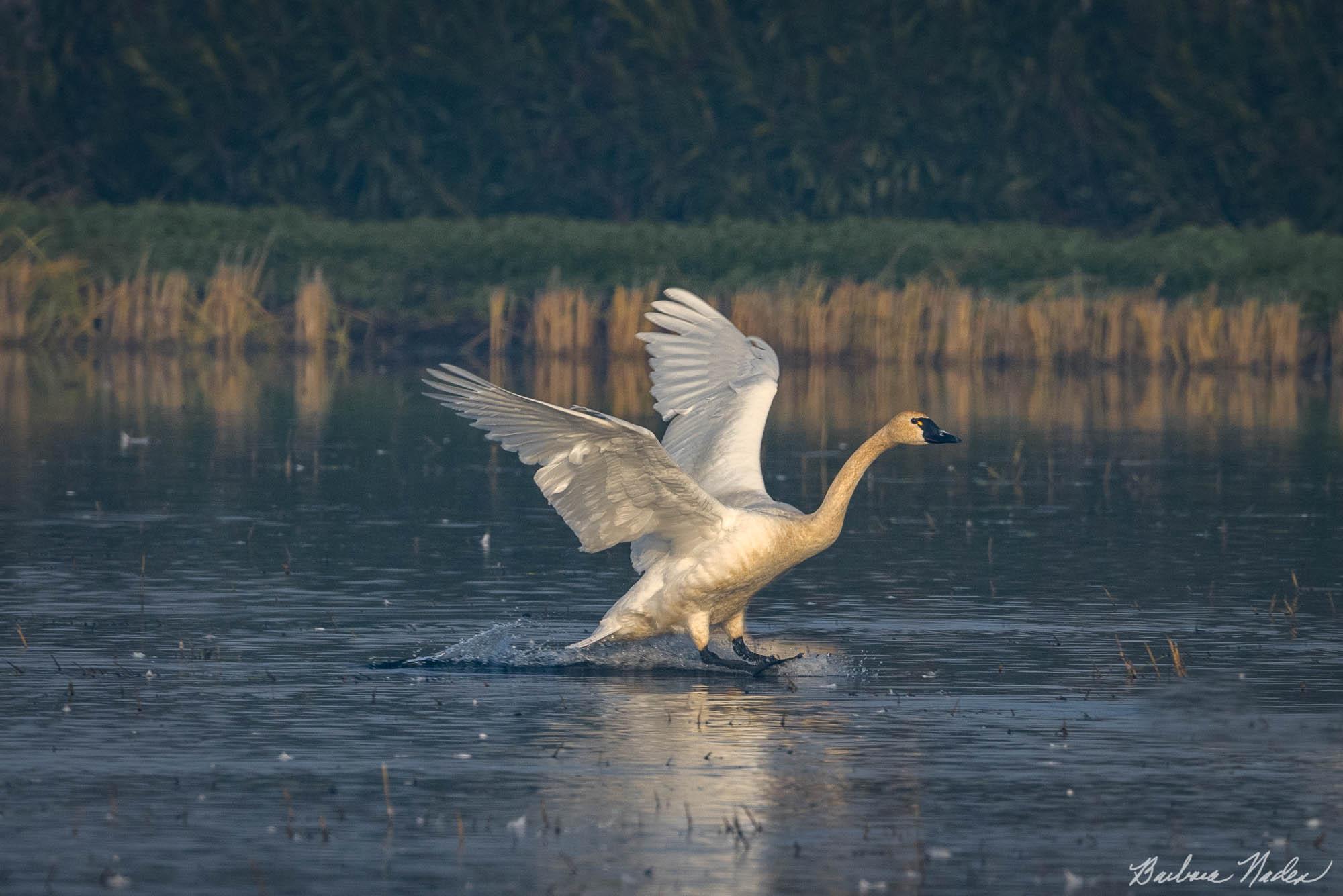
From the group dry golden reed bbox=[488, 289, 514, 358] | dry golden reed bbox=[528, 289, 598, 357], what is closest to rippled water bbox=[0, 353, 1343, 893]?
dry golden reed bbox=[528, 289, 598, 357]

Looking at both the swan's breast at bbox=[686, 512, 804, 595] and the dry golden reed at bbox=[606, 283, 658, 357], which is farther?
the dry golden reed at bbox=[606, 283, 658, 357]

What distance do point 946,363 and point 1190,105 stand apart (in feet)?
72.5

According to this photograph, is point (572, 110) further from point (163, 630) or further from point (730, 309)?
point (163, 630)

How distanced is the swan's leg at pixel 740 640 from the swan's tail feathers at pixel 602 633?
644mm

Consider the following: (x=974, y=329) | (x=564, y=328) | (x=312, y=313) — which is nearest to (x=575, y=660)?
(x=974, y=329)

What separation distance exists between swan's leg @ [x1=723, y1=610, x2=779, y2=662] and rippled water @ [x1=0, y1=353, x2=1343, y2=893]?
0.94 feet

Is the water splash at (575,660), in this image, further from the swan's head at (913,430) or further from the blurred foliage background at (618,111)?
the blurred foliage background at (618,111)

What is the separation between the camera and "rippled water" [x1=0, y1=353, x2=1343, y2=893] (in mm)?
8562

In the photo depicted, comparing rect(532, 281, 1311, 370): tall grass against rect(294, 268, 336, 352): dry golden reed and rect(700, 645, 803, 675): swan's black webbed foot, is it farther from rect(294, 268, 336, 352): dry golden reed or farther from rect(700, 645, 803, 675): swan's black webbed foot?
rect(700, 645, 803, 675): swan's black webbed foot

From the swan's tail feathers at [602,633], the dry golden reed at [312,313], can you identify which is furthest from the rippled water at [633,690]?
the dry golden reed at [312,313]
